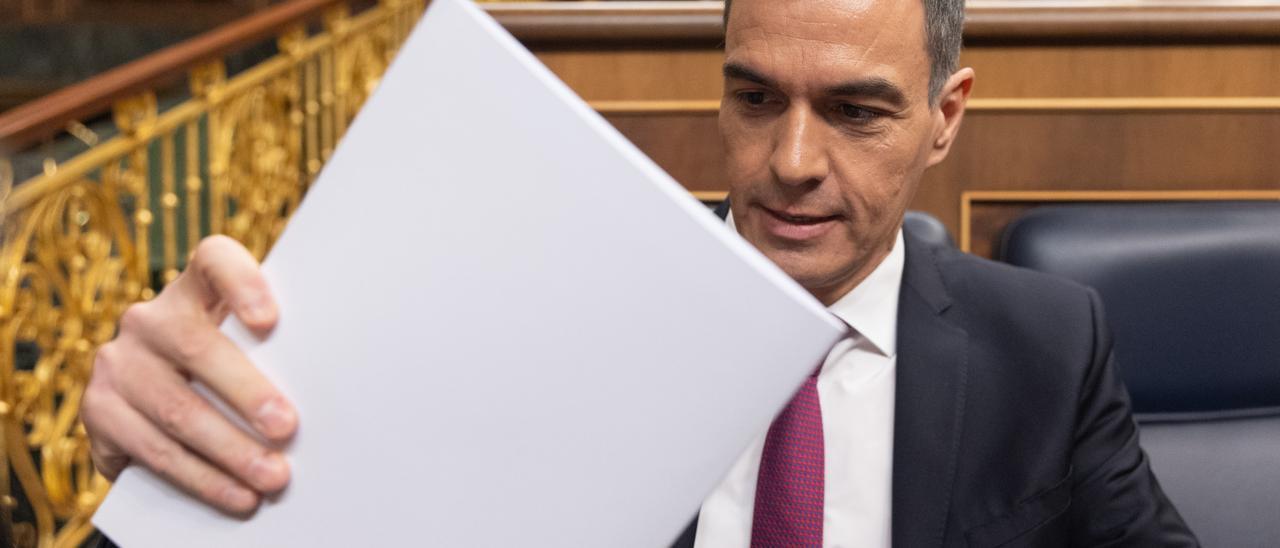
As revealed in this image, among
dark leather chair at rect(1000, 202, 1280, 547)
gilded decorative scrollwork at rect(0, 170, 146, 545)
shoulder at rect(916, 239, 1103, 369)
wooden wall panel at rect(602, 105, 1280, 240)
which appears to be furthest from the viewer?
wooden wall panel at rect(602, 105, 1280, 240)

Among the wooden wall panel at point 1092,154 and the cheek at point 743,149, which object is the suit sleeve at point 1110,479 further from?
the wooden wall panel at point 1092,154

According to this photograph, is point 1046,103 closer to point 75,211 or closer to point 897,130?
point 897,130

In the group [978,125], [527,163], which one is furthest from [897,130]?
[978,125]

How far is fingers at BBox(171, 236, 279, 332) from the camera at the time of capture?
1.51ft

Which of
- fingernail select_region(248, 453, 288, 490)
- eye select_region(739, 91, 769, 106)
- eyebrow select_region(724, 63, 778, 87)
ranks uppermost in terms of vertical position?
eyebrow select_region(724, 63, 778, 87)

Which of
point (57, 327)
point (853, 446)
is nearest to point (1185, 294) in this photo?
point (853, 446)

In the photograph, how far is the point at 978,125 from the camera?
183 cm

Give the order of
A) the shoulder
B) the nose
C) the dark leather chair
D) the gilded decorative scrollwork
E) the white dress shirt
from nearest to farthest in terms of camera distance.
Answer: the nose
the white dress shirt
the shoulder
the dark leather chair
the gilded decorative scrollwork

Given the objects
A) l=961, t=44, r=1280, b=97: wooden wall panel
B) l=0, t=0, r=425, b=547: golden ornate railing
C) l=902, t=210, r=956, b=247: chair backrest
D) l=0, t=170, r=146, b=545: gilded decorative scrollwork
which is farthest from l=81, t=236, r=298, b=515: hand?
l=961, t=44, r=1280, b=97: wooden wall panel

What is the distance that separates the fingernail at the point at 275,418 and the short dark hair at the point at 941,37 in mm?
566

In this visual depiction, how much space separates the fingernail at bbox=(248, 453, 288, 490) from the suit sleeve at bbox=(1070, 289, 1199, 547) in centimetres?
82

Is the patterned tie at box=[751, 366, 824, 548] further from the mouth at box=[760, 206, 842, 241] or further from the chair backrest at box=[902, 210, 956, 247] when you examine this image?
the chair backrest at box=[902, 210, 956, 247]

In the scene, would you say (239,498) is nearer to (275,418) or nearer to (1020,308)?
(275,418)

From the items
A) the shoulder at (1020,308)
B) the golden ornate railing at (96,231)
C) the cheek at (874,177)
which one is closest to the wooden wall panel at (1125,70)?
the shoulder at (1020,308)
